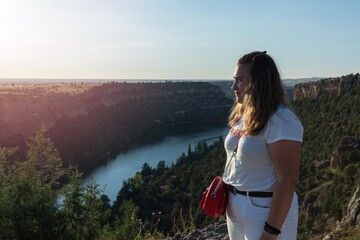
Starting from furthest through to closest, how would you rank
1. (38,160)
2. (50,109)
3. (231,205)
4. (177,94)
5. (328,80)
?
(177,94)
(50,109)
(328,80)
(38,160)
(231,205)

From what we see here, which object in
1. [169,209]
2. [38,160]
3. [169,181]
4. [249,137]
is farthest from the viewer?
[169,181]

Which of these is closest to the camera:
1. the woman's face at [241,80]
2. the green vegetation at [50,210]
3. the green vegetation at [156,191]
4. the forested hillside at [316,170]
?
the woman's face at [241,80]

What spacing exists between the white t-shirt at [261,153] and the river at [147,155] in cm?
2666

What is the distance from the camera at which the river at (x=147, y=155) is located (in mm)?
34922

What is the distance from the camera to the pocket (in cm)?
151

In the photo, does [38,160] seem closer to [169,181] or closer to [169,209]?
[169,209]

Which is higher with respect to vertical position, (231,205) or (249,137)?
(249,137)

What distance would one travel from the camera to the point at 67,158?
41719 millimetres

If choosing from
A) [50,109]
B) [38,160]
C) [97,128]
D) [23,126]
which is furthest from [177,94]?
[38,160]

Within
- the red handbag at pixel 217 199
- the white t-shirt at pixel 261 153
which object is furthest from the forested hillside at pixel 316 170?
the white t-shirt at pixel 261 153

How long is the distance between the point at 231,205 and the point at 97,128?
180 ft

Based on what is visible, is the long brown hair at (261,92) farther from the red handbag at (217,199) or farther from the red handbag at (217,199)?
the red handbag at (217,199)

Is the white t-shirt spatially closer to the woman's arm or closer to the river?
the woman's arm

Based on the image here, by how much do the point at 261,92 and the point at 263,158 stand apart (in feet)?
0.82
